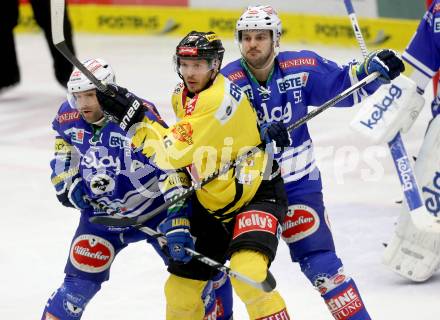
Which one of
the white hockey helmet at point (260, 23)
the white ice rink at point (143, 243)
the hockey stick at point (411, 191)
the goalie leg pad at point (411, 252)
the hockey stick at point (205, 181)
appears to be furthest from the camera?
the goalie leg pad at point (411, 252)

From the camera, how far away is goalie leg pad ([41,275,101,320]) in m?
4.90

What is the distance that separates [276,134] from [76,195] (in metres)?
0.89

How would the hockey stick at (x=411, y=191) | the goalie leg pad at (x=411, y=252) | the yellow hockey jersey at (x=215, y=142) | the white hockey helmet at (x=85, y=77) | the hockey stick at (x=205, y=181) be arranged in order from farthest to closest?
the goalie leg pad at (x=411, y=252)
the white hockey helmet at (x=85, y=77)
the hockey stick at (x=411, y=191)
the hockey stick at (x=205, y=181)
the yellow hockey jersey at (x=215, y=142)

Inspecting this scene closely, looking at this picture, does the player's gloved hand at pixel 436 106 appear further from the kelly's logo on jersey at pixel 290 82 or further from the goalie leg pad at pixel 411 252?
the kelly's logo on jersey at pixel 290 82

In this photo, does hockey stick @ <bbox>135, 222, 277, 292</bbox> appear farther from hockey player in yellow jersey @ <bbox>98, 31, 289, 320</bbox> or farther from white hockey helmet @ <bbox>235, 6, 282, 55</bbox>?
white hockey helmet @ <bbox>235, 6, 282, 55</bbox>

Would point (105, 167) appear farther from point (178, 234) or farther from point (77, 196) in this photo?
point (178, 234)

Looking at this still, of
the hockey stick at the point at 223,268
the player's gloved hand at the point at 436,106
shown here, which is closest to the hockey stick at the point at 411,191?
the hockey stick at the point at 223,268

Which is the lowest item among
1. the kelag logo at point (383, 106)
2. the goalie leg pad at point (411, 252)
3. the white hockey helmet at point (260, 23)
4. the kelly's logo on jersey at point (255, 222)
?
the goalie leg pad at point (411, 252)

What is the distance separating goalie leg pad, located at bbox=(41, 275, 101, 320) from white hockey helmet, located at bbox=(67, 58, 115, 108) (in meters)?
0.73

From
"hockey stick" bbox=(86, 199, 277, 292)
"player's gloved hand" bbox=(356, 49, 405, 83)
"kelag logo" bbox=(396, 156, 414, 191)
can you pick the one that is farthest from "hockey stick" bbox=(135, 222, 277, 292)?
"player's gloved hand" bbox=(356, 49, 405, 83)

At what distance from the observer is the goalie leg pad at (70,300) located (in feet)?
16.1

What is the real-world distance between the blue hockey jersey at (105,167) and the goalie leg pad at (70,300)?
25cm

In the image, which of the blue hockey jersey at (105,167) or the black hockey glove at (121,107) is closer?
the black hockey glove at (121,107)

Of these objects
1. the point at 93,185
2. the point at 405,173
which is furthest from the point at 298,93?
the point at 93,185
